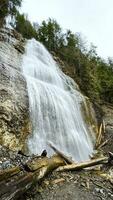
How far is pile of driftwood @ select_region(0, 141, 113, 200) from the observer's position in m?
7.21

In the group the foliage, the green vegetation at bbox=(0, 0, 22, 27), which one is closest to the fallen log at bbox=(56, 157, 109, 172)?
the green vegetation at bbox=(0, 0, 22, 27)

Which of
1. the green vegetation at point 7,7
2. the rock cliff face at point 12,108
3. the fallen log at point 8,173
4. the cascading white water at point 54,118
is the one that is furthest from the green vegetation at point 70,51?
the fallen log at point 8,173

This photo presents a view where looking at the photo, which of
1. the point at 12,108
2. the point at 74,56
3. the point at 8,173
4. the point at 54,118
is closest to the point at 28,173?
the point at 8,173

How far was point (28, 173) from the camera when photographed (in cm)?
826

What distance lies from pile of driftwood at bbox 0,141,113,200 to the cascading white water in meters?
3.51

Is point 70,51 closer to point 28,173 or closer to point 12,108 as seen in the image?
point 12,108

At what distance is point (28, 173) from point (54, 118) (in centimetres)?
848

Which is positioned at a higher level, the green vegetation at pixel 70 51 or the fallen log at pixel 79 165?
the green vegetation at pixel 70 51

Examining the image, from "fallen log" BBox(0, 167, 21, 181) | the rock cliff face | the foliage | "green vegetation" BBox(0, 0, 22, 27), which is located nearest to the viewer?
"fallen log" BBox(0, 167, 21, 181)

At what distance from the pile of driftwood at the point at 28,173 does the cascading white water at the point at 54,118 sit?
351 centimetres

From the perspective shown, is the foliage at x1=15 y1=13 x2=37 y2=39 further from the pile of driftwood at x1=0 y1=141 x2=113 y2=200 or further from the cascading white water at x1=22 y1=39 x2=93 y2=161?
the pile of driftwood at x1=0 y1=141 x2=113 y2=200

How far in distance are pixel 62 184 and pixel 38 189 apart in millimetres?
1060

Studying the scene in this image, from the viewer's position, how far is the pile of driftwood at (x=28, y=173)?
7211mm

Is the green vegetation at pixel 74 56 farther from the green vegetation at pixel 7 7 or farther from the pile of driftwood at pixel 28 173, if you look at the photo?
the pile of driftwood at pixel 28 173
